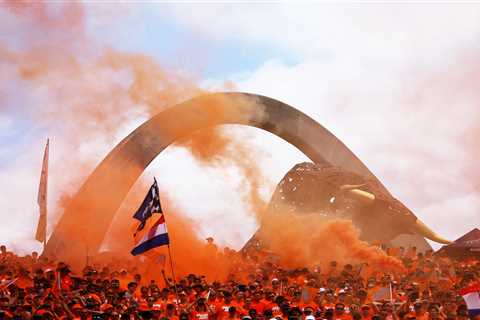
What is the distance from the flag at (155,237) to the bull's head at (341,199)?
10561 millimetres

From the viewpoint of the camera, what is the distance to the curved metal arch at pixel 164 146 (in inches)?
926

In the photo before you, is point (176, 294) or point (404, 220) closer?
point (176, 294)

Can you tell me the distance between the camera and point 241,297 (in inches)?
591

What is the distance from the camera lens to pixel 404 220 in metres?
26.7

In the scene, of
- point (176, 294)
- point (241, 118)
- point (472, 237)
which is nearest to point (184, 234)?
point (241, 118)

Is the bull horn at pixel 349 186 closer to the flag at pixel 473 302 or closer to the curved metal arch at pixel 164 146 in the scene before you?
the curved metal arch at pixel 164 146

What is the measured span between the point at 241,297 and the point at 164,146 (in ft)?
38.6

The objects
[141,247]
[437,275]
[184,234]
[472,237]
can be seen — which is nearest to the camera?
[141,247]

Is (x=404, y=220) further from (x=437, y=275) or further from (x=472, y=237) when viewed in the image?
(x=437, y=275)

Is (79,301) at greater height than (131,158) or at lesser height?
lesser

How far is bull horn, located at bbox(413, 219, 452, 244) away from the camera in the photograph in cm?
2714

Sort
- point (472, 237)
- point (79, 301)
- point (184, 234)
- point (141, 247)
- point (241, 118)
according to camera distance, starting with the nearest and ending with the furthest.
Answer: point (79, 301) → point (141, 247) → point (472, 237) → point (184, 234) → point (241, 118)

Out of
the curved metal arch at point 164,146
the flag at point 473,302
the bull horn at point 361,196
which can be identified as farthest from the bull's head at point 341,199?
the flag at point 473,302

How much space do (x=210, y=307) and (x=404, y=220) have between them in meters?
13.6
